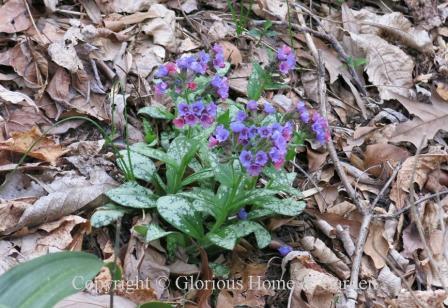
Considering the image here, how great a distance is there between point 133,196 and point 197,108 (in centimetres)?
41

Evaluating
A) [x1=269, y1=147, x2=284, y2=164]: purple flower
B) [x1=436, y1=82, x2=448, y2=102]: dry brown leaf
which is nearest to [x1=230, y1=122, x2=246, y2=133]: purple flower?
[x1=269, y1=147, x2=284, y2=164]: purple flower

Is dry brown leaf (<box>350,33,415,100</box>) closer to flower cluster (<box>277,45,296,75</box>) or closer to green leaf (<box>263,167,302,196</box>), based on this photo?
flower cluster (<box>277,45,296,75</box>)

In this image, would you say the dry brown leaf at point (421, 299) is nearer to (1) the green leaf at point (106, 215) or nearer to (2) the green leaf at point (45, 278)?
(1) the green leaf at point (106, 215)

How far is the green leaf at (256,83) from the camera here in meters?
2.45

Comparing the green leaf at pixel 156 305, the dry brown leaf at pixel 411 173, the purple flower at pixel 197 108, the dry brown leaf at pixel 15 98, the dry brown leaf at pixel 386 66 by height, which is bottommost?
the dry brown leaf at pixel 411 173

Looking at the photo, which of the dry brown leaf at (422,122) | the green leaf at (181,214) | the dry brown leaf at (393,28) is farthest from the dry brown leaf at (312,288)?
the dry brown leaf at (393,28)

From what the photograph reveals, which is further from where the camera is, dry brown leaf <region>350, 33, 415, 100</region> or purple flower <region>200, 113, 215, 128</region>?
dry brown leaf <region>350, 33, 415, 100</region>

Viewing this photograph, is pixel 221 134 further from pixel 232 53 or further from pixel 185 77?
pixel 232 53

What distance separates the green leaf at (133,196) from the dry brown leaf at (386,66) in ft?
4.56

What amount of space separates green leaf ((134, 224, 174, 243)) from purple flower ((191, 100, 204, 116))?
0.41m

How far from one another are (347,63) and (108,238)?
5.19 ft

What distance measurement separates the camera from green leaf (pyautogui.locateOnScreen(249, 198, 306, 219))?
7.30 feet

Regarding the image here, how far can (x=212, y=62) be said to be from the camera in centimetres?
236

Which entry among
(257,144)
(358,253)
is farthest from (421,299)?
(257,144)
